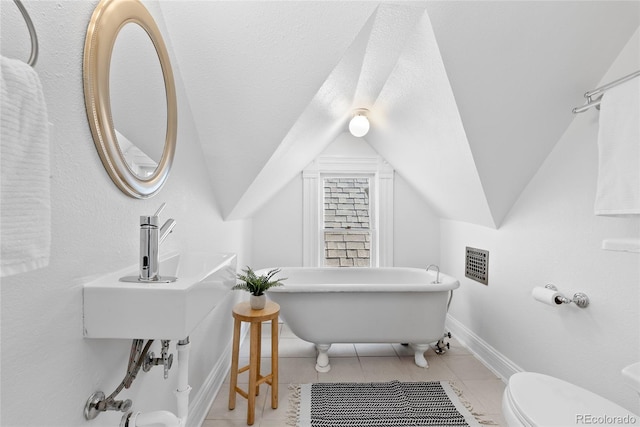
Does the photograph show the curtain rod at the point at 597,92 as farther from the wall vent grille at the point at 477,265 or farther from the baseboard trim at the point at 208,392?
the baseboard trim at the point at 208,392

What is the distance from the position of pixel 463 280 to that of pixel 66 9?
3.21 m

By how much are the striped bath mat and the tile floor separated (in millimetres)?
82

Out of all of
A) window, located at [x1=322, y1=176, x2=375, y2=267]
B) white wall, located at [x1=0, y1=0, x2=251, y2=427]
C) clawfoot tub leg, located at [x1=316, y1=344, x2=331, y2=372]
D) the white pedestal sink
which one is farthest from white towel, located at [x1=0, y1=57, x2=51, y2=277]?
window, located at [x1=322, y1=176, x2=375, y2=267]

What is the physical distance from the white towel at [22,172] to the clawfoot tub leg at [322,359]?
7.31ft

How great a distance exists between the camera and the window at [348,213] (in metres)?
3.61

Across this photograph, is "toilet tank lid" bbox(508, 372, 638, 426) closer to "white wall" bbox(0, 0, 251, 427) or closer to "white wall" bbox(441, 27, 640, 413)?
"white wall" bbox(441, 27, 640, 413)

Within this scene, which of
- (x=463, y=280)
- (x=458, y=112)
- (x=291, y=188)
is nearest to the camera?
(x=458, y=112)

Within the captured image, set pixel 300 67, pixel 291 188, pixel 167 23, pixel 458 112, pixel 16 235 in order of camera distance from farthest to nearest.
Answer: pixel 291 188 < pixel 458 112 < pixel 300 67 < pixel 167 23 < pixel 16 235

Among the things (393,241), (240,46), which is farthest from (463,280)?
(240,46)

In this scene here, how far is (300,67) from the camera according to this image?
159 cm

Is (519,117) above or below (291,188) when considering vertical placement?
above

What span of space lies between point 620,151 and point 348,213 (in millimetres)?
2591

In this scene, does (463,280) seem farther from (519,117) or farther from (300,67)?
(300,67)

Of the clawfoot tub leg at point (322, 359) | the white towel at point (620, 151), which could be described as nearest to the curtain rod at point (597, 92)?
the white towel at point (620, 151)
